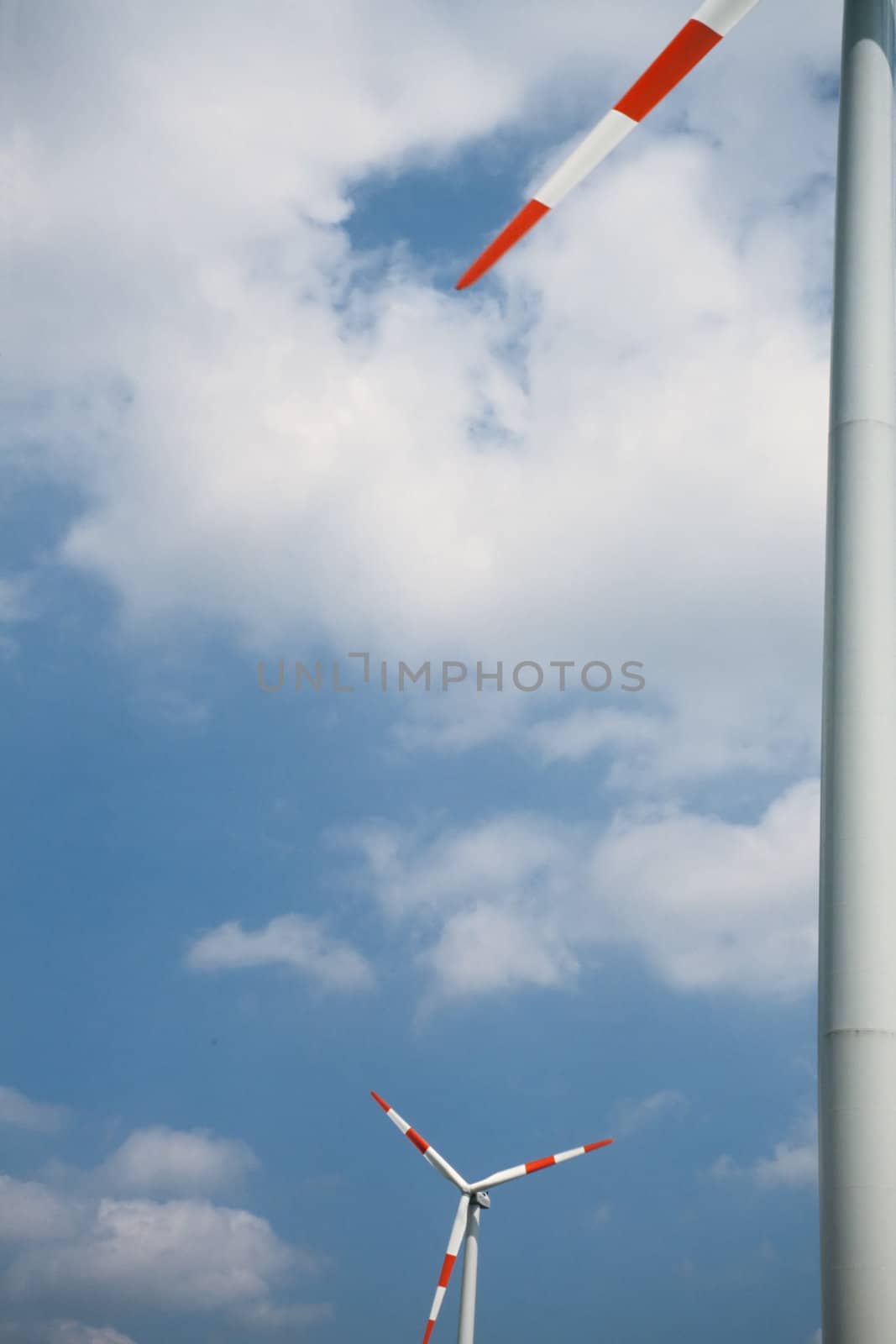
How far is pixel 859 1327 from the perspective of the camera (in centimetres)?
1275

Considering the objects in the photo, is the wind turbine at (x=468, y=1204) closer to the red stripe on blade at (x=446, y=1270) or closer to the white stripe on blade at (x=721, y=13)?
the red stripe on blade at (x=446, y=1270)

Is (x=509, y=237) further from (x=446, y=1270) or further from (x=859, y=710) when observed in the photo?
(x=446, y=1270)

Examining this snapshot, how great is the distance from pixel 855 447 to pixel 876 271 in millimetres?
2868

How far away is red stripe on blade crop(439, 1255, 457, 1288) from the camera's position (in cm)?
5078

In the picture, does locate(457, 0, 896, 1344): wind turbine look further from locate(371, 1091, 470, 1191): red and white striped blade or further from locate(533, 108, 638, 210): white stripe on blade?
locate(371, 1091, 470, 1191): red and white striped blade

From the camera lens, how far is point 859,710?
14938mm

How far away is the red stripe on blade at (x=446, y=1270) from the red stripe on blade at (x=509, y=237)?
42.3 metres

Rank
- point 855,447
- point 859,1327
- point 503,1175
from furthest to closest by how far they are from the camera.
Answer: point 503,1175, point 855,447, point 859,1327

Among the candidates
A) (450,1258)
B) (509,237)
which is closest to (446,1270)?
(450,1258)

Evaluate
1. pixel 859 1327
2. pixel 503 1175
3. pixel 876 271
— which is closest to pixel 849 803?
pixel 859 1327

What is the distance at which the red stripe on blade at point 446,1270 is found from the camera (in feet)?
167

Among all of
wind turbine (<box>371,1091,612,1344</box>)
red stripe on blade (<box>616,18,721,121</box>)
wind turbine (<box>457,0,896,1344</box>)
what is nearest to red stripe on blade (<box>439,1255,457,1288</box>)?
wind turbine (<box>371,1091,612,1344</box>)

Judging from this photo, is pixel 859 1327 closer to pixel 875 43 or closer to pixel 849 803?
pixel 849 803

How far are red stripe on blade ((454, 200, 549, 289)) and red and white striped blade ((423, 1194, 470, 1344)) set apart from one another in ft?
138
